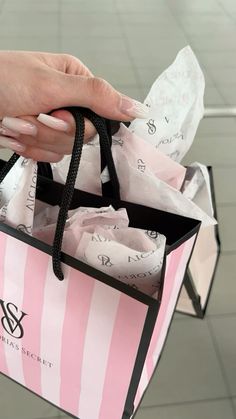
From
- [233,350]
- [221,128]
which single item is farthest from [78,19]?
[233,350]

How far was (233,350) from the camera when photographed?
1118mm

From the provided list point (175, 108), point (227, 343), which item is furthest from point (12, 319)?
point (227, 343)

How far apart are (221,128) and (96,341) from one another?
1.56 m

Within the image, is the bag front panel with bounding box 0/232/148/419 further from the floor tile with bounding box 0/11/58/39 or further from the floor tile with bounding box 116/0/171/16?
the floor tile with bounding box 116/0/171/16

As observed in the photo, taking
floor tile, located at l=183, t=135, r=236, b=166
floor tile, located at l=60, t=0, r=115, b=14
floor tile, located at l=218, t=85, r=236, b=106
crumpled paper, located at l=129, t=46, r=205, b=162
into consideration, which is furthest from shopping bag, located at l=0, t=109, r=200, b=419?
floor tile, located at l=60, t=0, r=115, b=14

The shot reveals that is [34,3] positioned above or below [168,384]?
above

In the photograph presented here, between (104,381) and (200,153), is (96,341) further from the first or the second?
(200,153)

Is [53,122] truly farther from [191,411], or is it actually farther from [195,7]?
[195,7]

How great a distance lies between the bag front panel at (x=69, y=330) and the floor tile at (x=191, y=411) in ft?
1.13

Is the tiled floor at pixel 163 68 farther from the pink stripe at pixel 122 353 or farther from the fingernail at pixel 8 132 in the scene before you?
the fingernail at pixel 8 132

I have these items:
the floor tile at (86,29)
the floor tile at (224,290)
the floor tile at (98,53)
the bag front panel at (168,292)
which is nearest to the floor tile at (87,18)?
the floor tile at (86,29)

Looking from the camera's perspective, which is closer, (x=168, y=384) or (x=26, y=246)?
(x=26, y=246)

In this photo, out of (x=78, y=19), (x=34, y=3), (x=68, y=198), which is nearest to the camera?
(x=68, y=198)

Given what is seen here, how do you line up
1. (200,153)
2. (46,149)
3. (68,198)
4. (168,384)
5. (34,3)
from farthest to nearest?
(34,3) < (200,153) < (168,384) < (46,149) < (68,198)
